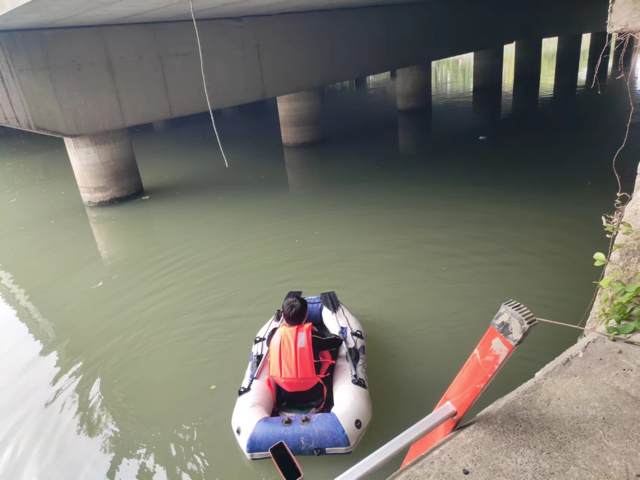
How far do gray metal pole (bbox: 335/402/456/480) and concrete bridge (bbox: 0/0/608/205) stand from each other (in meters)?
6.43

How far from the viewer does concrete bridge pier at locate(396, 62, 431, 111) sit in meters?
19.3

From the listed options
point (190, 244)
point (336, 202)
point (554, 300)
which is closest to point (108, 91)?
Result: point (190, 244)

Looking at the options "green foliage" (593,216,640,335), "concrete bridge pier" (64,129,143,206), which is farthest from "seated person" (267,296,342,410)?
"concrete bridge pier" (64,129,143,206)

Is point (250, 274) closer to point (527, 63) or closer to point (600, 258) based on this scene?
point (600, 258)

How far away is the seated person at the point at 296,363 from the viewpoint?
14.2 ft

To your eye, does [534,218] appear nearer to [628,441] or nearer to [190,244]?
[190,244]

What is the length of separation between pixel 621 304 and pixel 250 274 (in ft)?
17.5

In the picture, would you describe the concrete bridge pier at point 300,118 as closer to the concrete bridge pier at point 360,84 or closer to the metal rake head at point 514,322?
the metal rake head at point 514,322

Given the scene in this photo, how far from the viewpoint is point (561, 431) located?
2.31 metres

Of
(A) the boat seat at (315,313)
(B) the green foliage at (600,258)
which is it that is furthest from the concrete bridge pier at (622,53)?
(A) the boat seat at (315,313)

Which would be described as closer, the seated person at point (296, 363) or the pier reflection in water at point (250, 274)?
the seated person at point (296, 363)

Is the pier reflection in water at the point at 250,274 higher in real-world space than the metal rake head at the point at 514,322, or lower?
lower

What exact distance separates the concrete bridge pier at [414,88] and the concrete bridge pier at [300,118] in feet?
17.8

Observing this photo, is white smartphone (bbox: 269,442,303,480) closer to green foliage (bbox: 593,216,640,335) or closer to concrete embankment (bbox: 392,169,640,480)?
concrete embankment (bbox: 392,169,640,480)
